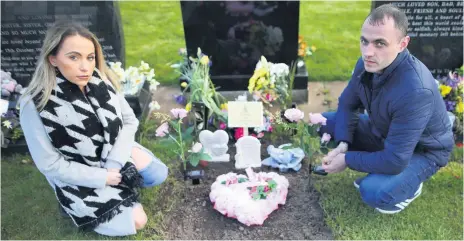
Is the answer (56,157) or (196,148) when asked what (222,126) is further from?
(56,157)

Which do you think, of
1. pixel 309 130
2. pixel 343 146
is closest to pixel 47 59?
pixel 309 130

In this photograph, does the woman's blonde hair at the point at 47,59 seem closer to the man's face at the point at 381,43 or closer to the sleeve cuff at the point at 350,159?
the man's face at the point at 381,43

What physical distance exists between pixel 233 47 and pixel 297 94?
760 millimetres

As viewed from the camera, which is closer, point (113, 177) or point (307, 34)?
point (113, 177)

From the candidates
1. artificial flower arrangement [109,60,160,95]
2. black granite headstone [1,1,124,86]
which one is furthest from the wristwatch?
black granite headstone [1,1,124,86]

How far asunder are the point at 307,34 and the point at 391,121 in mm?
3242

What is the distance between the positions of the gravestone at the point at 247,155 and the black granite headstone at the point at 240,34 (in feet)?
3.68

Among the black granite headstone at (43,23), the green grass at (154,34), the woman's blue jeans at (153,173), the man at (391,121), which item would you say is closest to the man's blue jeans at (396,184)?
the man at (391,121)

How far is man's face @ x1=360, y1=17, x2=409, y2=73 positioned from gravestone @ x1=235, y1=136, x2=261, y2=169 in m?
1.13

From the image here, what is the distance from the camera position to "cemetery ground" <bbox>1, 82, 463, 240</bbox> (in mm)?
2834

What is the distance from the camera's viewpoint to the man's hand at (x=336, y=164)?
281 cm

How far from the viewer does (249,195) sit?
9.77 ft

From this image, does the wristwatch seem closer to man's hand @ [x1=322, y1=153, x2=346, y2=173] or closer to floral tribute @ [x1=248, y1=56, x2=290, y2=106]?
man's hand @ [x1=322, y1=153, x2=346, y2=173]

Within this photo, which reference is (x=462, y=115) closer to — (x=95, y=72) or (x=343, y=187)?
(x=343, y=187)
